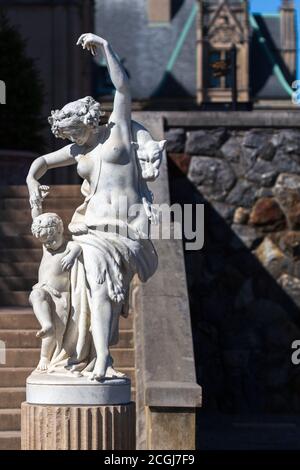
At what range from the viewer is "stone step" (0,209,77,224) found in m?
13.9

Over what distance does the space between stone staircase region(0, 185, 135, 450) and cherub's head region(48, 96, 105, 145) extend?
2.87m

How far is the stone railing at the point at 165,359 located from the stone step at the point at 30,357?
13.7 inches

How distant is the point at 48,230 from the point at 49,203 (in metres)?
6.05

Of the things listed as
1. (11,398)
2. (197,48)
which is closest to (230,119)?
(11,398)

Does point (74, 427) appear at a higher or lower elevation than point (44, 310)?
lower

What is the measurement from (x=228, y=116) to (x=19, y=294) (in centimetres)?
338

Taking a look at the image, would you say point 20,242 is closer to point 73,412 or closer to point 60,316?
point 60,316

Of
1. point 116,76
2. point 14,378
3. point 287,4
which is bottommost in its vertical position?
point 14,378

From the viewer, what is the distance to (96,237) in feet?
26.5

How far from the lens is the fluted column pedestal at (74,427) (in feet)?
25.6

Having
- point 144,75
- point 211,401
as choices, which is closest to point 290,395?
point 211,401

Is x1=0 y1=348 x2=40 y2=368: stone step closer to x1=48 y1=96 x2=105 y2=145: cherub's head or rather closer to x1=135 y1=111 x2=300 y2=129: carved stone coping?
x1=48 y1=96 x2=105 y2=145: cherub's head

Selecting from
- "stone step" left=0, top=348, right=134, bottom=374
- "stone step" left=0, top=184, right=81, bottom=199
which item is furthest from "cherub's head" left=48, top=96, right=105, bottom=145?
"stone step" left=0, top=184, right=81, bottom=199

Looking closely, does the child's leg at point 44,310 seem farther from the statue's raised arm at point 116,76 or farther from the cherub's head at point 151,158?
the statue's raised arm at point 116,76
